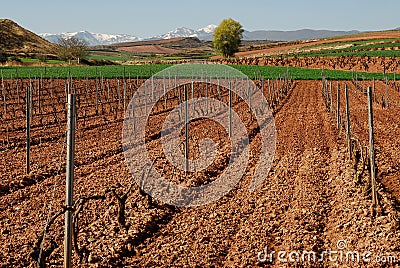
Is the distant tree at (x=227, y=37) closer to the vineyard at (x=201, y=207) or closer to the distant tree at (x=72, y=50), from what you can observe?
the distant tree at (x=72, y=50)

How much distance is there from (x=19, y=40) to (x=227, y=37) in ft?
134

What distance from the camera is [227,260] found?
683cm

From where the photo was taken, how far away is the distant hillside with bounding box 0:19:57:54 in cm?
9276

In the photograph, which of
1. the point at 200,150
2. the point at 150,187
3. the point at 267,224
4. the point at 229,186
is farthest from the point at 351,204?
the point at 200,150

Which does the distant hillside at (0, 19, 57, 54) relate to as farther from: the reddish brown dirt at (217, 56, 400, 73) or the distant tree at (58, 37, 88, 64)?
the reddish brown dirt at (217, 56, 400, 73)

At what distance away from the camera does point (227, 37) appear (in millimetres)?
90188

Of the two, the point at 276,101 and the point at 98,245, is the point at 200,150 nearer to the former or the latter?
the point at 98,245

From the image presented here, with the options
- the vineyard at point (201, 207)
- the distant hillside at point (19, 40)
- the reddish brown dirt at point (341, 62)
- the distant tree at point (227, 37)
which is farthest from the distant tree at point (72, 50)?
the vineyard at point (201, 207)

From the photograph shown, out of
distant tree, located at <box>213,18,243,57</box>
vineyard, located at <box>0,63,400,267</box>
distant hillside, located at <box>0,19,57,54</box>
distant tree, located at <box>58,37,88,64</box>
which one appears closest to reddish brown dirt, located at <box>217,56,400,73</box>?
distant tree, located at <box>213,18,243,57</box>

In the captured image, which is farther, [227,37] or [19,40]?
[19,40]

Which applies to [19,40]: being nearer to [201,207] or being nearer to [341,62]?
[341,62]

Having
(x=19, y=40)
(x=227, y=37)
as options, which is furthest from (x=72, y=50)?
(x=19, y=40)

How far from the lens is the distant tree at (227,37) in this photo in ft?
295

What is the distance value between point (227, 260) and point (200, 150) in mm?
7264
